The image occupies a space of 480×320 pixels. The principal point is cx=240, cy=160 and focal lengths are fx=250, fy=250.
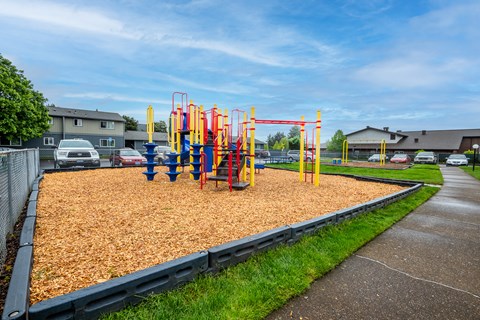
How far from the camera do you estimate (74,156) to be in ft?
43.4

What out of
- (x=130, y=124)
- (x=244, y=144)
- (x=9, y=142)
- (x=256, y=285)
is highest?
(x=130, y=124)

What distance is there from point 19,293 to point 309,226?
3385 mm

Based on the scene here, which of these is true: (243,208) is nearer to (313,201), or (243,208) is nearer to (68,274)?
(313,201)

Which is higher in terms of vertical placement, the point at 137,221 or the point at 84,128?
the point at 84,128

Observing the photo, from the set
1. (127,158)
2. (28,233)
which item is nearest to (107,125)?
(127,158)

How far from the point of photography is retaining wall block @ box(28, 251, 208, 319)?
1791 millimetres

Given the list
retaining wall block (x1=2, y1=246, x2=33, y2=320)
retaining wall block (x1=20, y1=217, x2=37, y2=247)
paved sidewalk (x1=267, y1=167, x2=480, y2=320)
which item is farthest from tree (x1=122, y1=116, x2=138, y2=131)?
paved sidewalk (x1=267, y1=167, x2=480, y2=320)

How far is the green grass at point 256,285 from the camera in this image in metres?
2.05

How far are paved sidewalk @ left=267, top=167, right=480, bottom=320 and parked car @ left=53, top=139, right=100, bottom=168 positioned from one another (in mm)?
14057

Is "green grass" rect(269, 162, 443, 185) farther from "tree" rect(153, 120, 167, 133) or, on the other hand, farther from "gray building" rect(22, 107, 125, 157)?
"tree" rect(153, 120, 167, 133)

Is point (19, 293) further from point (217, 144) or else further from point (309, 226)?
point (217, 144)

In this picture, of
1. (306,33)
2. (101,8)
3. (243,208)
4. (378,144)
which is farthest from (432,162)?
(101,8)

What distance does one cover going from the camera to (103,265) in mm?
2799

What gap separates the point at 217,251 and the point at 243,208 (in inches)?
110
